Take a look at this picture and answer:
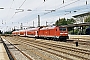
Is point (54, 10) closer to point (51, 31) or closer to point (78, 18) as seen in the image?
point (51, 31)

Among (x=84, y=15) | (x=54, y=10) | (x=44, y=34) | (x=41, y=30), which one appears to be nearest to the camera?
(x=54, y=10)

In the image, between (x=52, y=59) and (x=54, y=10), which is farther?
(x=54, y=10)

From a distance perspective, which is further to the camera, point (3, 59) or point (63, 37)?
point (63, 37)

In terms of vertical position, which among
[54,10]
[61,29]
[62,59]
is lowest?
[62,59]

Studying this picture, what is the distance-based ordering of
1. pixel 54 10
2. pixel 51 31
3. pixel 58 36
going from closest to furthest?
pixel 54 10
pixel 58 36
pixel 51 31

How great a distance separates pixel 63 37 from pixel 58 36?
0.90 metres

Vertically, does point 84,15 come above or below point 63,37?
above

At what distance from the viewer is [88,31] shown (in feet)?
209

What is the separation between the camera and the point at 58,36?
39.7m

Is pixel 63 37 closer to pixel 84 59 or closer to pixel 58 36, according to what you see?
pixel 58 36

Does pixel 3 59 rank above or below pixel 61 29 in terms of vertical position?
below

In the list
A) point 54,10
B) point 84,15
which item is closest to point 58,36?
point 54,10

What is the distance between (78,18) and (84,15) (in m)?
4.03

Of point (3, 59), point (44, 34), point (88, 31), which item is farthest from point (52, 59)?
point (88, 31)
